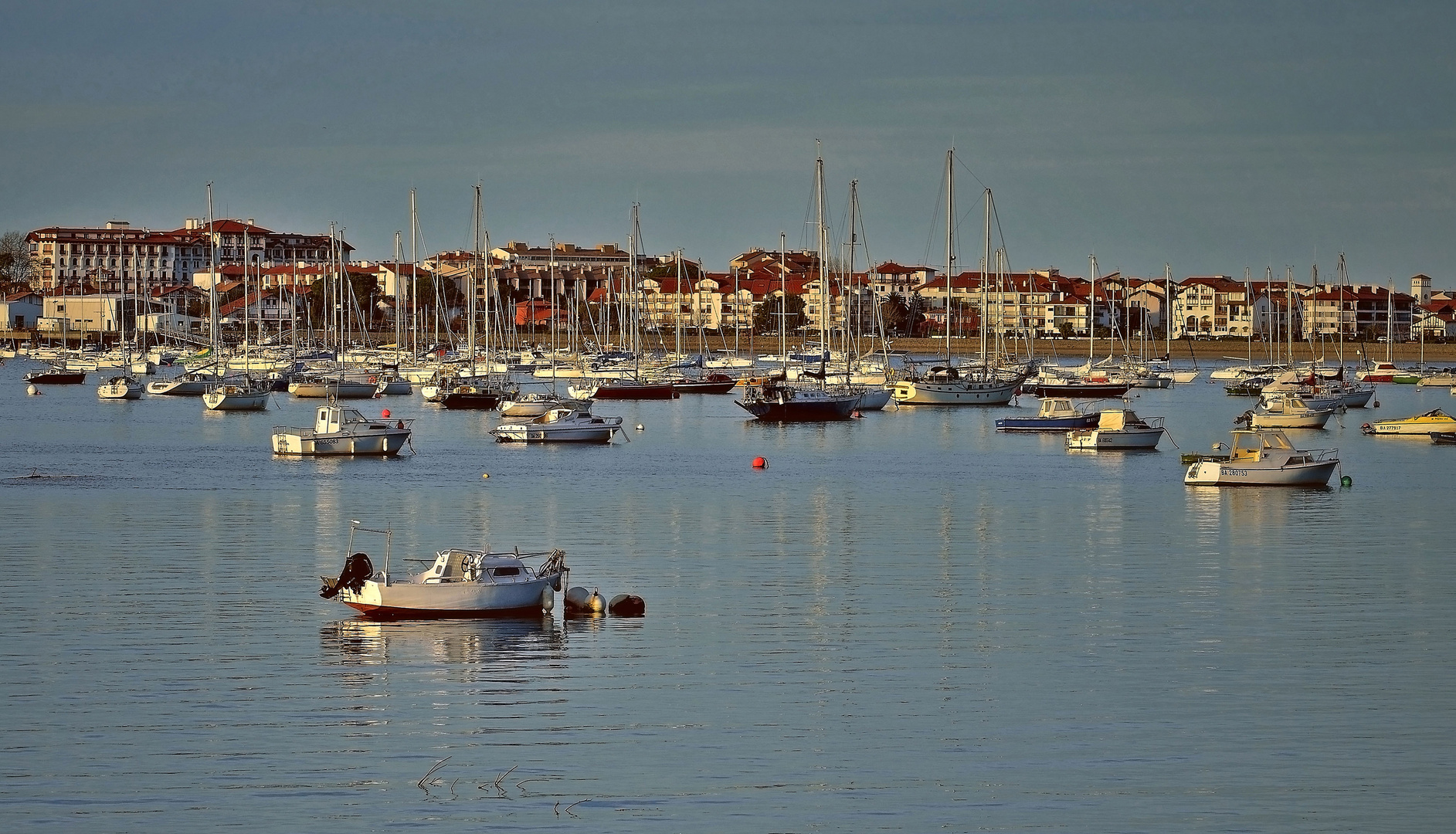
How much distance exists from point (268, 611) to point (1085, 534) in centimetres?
1588

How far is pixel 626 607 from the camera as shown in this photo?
24.2m

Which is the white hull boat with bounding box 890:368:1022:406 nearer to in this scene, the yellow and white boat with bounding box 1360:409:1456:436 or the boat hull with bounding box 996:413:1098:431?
the boat hull with bounding box 996:413:1098:431

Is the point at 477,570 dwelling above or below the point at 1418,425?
below

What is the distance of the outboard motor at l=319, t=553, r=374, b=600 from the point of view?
77.4 ft

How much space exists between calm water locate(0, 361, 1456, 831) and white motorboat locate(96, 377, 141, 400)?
144 feet

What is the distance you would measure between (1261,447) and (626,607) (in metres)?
23.7

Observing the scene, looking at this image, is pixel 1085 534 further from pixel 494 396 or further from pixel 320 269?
pixel 320 269

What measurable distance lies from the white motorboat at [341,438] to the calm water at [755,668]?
849 cm

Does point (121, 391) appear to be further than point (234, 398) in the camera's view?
Yes

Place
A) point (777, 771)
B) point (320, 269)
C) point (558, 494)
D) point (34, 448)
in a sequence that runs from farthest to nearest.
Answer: point (320, 269)
point (34, 448)
point (558, 494)
point (777, 771)

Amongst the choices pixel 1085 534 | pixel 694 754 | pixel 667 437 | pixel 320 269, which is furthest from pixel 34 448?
pixel 320 269

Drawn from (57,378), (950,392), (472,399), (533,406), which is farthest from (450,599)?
(57,378)

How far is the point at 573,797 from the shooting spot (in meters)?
15.7

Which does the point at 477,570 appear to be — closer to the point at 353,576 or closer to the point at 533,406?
the point at 353,576
